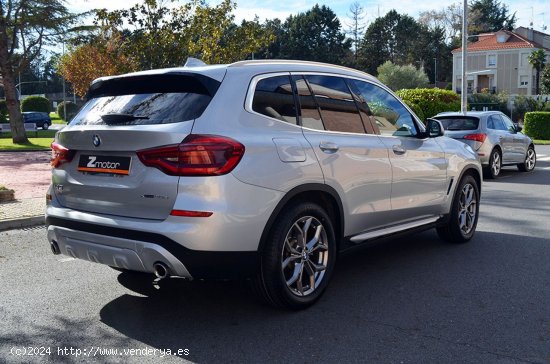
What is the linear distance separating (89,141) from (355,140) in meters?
2.14

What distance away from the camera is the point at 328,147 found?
181 inches

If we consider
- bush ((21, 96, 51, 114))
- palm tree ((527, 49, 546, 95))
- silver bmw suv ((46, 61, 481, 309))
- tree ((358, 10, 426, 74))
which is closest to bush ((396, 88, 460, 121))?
silver bmw suv ((46, 61, 481, 309))

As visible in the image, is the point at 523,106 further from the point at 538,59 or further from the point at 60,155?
the point at 60,155

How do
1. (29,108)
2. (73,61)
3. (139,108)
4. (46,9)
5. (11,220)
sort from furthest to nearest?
(29,108)
(73,61)
(46,9)
(11,220)
(139,108)

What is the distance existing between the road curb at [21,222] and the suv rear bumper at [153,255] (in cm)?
451

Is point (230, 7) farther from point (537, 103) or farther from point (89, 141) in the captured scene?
point (537, 103)

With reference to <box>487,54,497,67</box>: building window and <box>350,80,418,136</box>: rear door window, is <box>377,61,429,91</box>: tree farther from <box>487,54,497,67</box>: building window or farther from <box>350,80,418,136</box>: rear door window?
<box>350,80,418,136</box>: rear door window

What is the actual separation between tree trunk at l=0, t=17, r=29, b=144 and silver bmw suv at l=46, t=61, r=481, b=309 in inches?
951

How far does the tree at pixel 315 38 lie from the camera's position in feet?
295

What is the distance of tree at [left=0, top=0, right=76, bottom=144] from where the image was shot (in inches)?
1014

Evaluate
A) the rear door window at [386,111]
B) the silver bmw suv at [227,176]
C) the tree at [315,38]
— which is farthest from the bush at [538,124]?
the tree at [315,38]

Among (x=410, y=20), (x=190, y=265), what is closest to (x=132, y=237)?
(x=190, y=265)

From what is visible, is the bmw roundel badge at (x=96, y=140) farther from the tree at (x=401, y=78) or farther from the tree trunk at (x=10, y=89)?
the tree at (x=401, y=78)

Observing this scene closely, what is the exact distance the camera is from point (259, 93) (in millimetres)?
4332
